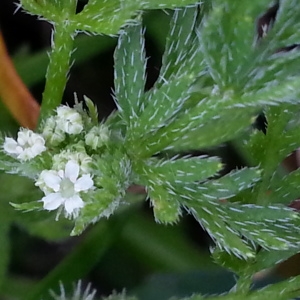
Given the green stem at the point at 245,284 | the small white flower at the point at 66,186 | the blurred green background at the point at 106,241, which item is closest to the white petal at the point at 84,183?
the small white flower at the point at 66,186

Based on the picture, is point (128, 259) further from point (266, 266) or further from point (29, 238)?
point (266, 266)

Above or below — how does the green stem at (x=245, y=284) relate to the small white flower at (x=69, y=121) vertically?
below

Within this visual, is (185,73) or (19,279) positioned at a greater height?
(185,73)

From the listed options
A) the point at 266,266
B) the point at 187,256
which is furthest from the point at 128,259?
the point at 266,266

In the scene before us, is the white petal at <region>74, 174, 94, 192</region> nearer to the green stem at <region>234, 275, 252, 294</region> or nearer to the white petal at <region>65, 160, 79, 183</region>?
the white petal at <region>65, 160, 79, 183</region>

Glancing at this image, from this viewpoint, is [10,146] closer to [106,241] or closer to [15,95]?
[15,95]

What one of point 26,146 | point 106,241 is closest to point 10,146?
point 26,146

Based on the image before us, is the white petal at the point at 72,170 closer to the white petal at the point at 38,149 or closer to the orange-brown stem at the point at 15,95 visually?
the white petal at the point at 38,149
